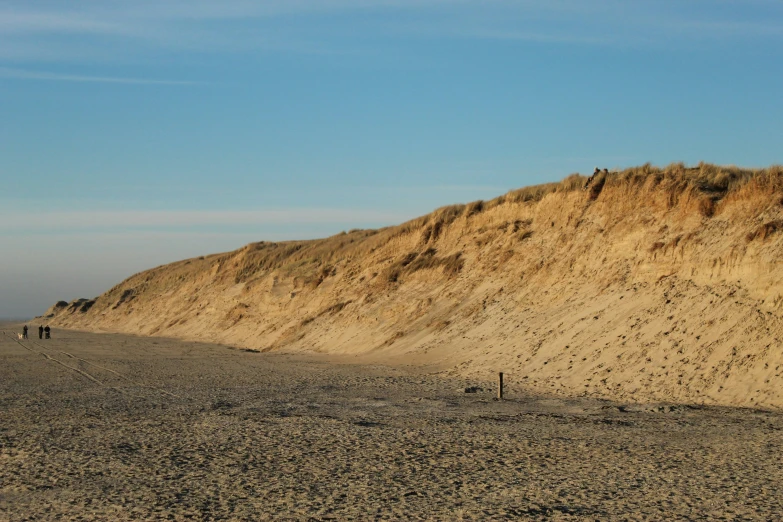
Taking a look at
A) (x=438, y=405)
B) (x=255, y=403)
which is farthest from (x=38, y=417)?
(x=438, y=405)

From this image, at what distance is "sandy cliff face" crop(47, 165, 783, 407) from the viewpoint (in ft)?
59.4

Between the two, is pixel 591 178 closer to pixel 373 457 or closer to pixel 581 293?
pixel 581 293

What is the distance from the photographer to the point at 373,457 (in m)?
10.9

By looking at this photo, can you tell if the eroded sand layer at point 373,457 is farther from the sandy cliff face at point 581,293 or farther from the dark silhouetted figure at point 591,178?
the dark silhouetted figure at point 591,178

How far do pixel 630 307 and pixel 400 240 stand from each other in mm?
19149

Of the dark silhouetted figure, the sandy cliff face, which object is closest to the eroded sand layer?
the sandy cliff face

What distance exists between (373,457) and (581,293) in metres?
15.6

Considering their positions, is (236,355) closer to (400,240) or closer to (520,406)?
(400,240)

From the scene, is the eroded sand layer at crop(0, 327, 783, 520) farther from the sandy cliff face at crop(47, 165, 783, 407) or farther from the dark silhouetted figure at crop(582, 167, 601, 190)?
the dark silhouetted figure at crop(582, 167, 601, 190)

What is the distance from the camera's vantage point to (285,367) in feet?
85.3

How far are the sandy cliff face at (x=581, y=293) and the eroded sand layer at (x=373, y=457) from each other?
255 cm

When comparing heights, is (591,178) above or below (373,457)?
above

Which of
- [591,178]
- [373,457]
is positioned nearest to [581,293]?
[591,178]

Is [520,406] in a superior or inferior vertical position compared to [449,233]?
inferior
